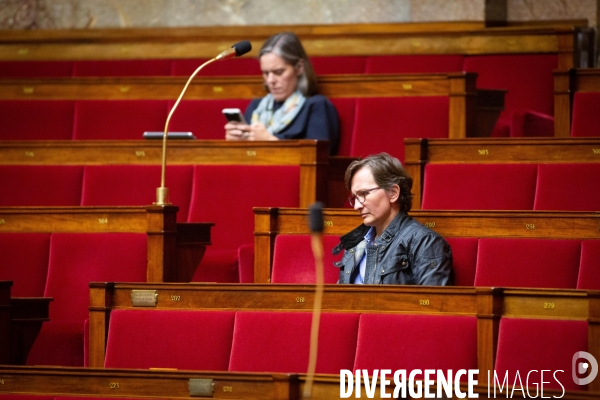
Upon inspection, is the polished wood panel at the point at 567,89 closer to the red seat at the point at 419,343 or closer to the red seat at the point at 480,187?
the red seat at the point at 480,187

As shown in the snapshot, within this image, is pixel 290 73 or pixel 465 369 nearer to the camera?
pixel 465 369

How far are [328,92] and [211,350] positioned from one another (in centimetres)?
62

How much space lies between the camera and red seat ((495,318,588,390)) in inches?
31.7

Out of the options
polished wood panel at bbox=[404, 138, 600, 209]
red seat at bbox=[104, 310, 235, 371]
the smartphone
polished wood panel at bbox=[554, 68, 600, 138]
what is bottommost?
red seat at bbox=[104, 310, 235, 371]

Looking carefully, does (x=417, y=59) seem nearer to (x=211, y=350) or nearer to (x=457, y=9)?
(x=457, y=9)

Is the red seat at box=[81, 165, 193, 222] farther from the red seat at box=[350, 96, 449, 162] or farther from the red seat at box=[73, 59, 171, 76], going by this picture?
the red seat at box=[73, 59, 171, 76]

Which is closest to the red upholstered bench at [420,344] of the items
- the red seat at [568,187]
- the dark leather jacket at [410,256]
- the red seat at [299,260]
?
the dark leather jacket at [410,256]

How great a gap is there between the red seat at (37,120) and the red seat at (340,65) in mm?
381

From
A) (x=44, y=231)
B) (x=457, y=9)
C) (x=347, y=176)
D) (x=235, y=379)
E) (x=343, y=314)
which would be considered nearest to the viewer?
(x=235, y=379)

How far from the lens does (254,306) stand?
3.05 feet

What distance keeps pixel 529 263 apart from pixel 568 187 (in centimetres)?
17

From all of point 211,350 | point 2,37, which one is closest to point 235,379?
point 211,350

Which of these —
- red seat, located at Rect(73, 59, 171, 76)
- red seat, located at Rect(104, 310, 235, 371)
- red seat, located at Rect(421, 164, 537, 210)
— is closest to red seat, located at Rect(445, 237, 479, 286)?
red seat, located at Rect(421, 164, 537, 210)

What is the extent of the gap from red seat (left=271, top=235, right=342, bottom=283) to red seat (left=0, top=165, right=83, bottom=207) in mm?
337
